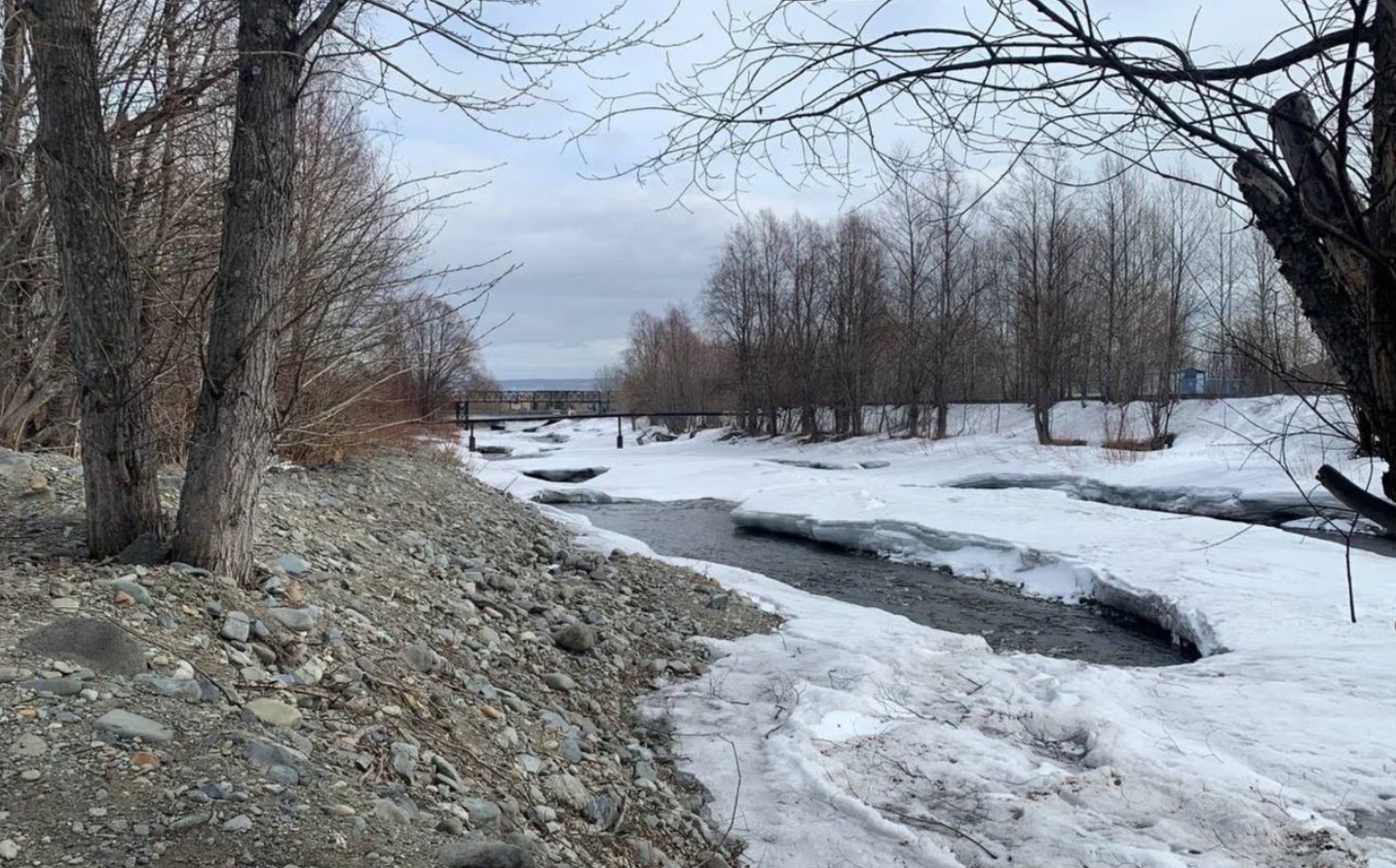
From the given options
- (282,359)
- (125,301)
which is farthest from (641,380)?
(125,301)

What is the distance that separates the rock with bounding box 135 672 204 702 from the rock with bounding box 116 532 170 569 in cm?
118

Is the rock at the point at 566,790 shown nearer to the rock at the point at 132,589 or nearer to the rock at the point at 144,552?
the rock at the point at 132,589

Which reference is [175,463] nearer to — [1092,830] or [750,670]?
[750,670]

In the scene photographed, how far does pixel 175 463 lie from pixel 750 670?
570 cm

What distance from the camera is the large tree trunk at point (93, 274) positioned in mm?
4238

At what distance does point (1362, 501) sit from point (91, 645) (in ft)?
12.8

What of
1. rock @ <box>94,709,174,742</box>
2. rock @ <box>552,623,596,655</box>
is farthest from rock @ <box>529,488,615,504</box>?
rock @ <box>94,709,174,742</box>

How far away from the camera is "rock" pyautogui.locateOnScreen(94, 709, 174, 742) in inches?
111

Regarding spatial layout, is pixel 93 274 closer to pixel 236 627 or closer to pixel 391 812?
pixel 236 627

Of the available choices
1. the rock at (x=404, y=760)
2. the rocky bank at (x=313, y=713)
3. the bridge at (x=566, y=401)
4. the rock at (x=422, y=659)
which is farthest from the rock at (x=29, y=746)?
the bridge at (x=566, y=401)

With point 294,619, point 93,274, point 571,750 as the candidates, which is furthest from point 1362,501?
point 93,274

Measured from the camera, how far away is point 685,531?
1738 cm

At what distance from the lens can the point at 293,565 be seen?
5.21 m

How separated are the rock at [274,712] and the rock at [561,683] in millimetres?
2253
